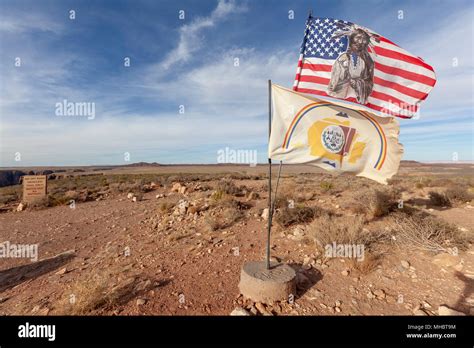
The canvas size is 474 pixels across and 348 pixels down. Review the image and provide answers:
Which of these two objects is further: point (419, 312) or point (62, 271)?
point (62, 271)

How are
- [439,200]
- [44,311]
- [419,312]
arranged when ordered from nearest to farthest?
[419,312]
[44,311]
[439,200]

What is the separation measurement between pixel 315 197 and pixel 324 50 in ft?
26.6

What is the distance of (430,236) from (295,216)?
3291mm

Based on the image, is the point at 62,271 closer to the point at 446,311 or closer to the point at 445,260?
the point at 446,311

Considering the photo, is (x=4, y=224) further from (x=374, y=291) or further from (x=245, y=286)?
(x=374, y=291)

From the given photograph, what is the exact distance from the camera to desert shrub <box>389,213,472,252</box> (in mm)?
5680

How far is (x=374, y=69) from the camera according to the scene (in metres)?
4.41

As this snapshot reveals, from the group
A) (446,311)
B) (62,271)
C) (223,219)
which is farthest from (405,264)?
(62,271)

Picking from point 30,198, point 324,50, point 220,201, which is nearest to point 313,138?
point 324,50

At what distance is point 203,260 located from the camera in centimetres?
553

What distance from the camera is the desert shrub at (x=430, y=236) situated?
5680 millimetres

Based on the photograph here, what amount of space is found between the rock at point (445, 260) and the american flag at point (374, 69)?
10.4 ft

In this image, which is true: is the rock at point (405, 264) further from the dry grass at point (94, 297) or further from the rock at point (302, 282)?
the dry grass at point (94, 297)

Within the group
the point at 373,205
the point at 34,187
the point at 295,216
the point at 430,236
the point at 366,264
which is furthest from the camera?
the point at 34,187
